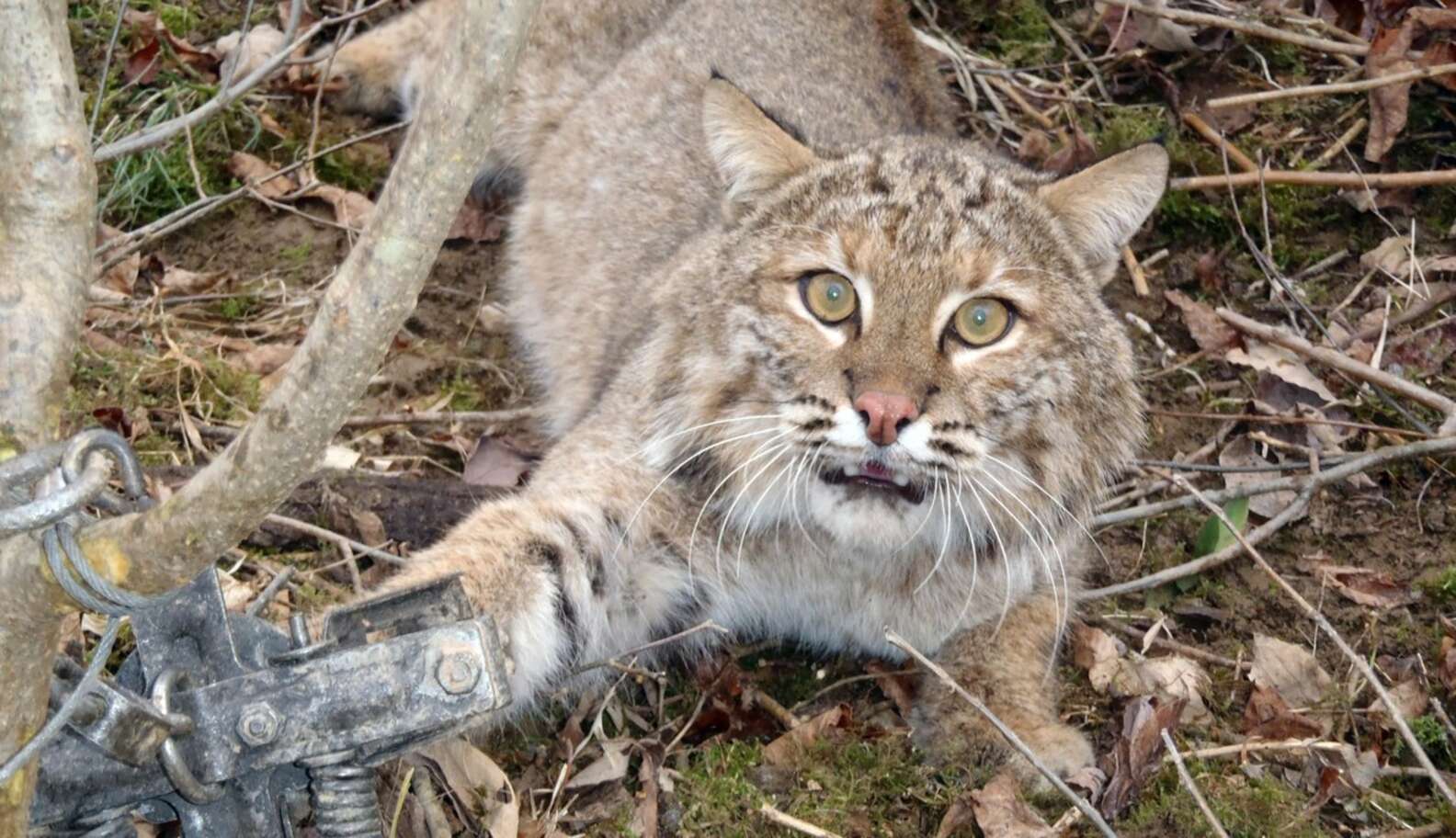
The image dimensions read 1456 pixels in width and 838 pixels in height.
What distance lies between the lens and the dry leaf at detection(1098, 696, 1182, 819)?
401 centimetres

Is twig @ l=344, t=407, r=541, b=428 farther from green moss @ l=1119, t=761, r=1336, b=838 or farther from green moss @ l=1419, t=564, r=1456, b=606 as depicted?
green moss @ l=1419, t=564, r=1456, b=606

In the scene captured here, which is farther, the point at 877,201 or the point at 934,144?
the point at 934,144

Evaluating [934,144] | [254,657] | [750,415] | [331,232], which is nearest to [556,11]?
[331,232]

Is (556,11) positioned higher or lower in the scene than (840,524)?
higher

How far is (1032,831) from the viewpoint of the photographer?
383 cm

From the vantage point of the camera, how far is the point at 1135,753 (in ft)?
13.4

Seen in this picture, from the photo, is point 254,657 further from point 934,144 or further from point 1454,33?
point 1454,33

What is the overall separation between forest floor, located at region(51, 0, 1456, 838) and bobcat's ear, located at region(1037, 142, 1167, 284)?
0.23m

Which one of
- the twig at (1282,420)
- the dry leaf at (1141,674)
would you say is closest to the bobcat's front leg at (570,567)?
the dry leaf at (1141,674)

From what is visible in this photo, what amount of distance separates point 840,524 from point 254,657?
5.00 ft

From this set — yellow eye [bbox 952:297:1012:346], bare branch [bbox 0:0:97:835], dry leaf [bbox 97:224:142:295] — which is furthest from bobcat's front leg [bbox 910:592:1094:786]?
dry leaf [bbox 97:224:142:295]

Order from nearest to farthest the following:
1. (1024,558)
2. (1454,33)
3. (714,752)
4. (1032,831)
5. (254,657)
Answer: (254,657) → (1032,831) → (714,752) → (1024,558) → (1454,33)

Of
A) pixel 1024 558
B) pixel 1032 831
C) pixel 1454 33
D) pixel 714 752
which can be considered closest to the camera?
pixel 1032 831

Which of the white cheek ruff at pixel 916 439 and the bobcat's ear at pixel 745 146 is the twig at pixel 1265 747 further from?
the bobcat's ear at pixel 745 146
